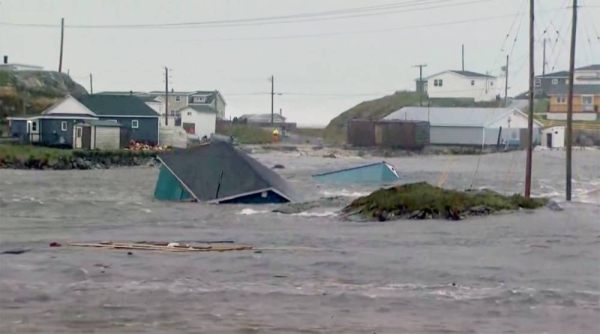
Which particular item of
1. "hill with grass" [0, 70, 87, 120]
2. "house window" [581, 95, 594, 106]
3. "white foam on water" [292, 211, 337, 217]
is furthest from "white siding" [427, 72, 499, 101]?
"white foam on water" [292, 211, 337, 217]

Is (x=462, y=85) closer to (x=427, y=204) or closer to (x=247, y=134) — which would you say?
(x=247, y=134)

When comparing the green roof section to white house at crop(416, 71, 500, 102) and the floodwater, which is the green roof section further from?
white house at crop(416, 71, 500, 102)

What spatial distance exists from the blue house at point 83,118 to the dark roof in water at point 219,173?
33246 mm

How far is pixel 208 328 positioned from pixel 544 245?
1290 cm

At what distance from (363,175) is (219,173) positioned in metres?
14.9

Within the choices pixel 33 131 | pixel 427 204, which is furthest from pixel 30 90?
pixel 427 204

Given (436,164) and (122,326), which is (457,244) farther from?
(436,164)

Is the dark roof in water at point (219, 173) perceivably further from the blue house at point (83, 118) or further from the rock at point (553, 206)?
the blue house at point (83, 118)

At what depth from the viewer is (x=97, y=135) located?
6888 cm

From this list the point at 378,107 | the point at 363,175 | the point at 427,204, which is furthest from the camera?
the point at 378,107

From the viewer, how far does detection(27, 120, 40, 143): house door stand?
70062 millimetres

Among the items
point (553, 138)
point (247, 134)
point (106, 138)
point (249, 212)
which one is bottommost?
point (249, 212)

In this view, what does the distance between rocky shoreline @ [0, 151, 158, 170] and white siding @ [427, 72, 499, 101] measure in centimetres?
5373

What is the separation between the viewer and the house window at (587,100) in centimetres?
10608
